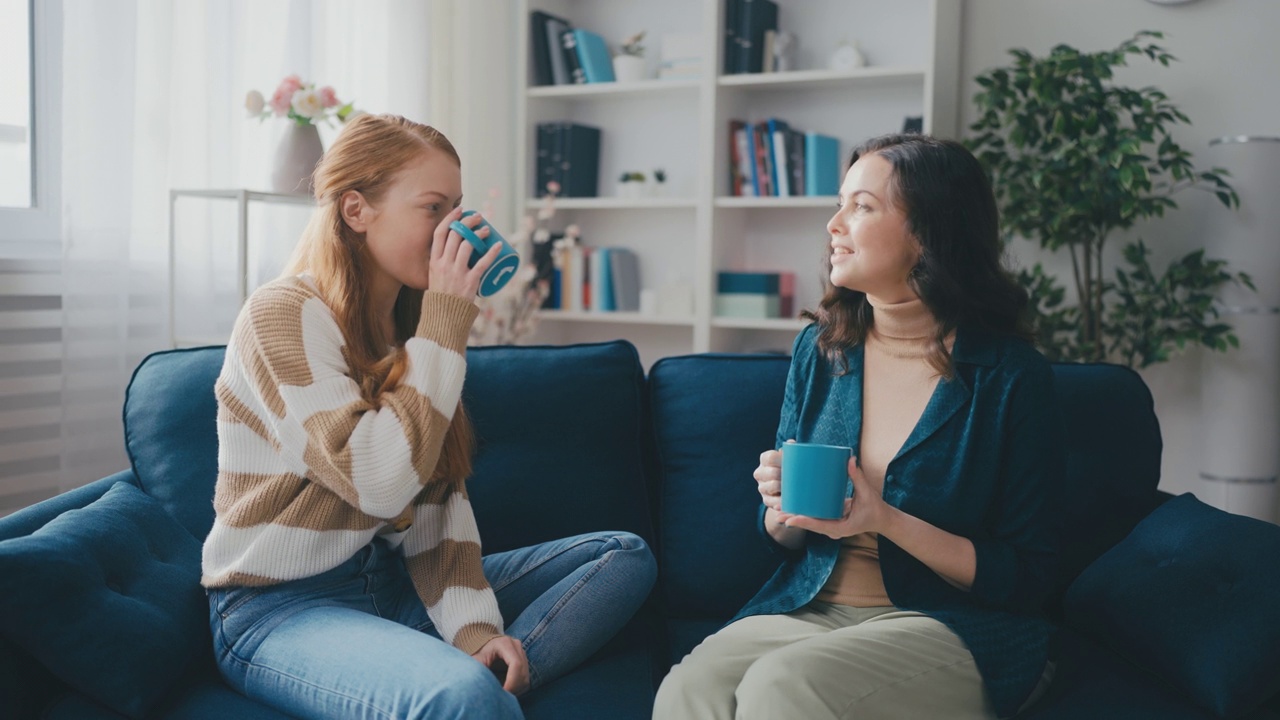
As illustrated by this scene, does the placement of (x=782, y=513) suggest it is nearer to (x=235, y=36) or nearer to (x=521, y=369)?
(x=521, y=369)

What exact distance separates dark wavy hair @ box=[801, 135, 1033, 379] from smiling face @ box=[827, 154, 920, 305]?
1cm

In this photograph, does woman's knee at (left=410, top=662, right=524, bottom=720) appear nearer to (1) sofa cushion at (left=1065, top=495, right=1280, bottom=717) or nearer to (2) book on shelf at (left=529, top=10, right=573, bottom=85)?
(1) sofa cushion at (left=1065, top=495, right=1280, bottom=717)

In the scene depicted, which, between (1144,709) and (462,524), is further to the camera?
(462,524)

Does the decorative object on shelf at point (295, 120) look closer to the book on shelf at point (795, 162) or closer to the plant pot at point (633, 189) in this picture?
the plant pot at point (633, 189)

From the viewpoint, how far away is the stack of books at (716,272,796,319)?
12.3ft

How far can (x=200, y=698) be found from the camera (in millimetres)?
1363

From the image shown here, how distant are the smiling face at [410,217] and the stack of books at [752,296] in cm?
232

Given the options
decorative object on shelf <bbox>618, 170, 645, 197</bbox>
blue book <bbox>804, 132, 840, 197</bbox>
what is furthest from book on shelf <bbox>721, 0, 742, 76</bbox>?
decorative object on shelf <bbox>618, 170, 645, 197</bbox>

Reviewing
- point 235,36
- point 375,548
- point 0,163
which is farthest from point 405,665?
point 235,36

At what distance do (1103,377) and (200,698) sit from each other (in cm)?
148

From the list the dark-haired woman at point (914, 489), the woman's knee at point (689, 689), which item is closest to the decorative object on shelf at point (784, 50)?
the dark-haired woman at point (914, 489)

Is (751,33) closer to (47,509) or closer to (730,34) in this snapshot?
(730,34)

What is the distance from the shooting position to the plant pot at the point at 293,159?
2711 millimetres

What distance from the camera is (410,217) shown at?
4.98 feet
